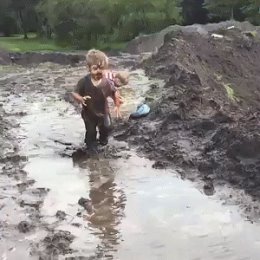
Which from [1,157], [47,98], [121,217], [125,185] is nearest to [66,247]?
[121,217]

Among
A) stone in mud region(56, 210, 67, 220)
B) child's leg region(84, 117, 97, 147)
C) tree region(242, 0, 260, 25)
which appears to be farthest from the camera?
tree region(242, 0, 260, 25)

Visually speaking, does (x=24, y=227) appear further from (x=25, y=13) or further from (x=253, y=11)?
(x=25, y=13)

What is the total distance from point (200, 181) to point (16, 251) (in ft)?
9.34

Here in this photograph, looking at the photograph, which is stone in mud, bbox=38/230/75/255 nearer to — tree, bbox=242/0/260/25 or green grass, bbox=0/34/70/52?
green grass, bbox=0/34/70/52

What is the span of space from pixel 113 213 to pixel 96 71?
330cm

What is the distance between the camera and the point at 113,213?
7.18 meters

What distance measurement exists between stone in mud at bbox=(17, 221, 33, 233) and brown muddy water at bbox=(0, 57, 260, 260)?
28 millimetres

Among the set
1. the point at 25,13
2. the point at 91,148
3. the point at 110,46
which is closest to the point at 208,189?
the point at 91,148

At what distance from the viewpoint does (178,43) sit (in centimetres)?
2533

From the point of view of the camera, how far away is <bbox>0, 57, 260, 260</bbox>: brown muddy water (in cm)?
610

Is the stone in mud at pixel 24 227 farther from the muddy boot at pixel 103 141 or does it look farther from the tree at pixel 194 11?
the tree at pixel 194 11

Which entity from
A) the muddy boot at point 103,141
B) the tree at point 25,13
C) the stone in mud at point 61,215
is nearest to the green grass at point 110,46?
the tree at point 25,13

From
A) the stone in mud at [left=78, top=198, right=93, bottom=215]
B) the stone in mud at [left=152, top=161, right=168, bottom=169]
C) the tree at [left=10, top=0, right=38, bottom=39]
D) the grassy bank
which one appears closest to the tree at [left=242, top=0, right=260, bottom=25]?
the grassy bank

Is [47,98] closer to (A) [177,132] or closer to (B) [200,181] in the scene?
(A) [177,132]
